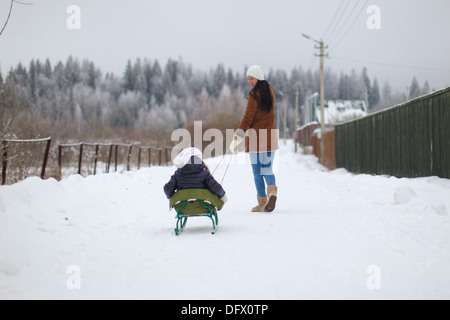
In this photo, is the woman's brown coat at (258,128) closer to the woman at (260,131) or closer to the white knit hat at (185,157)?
the woman at (260,131)

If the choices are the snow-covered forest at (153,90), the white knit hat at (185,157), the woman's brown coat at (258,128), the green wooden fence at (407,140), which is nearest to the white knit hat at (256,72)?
the woman's brown coat at (258,128)

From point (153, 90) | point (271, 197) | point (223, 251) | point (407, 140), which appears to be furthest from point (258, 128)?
point (153, 90)

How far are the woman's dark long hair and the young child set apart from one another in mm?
1932

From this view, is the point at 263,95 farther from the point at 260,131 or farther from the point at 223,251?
the point at 223,251

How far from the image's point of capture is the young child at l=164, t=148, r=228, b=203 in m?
5.14

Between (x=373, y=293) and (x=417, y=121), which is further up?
(x=417, y=121)

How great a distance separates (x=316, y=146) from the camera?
3066cm

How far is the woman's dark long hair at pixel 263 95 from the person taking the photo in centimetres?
668

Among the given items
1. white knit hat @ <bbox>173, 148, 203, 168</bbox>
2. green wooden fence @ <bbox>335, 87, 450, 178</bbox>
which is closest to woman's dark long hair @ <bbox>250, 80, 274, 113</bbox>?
white knit hat @ <bbox>173, 148, 203, 168</bbox>

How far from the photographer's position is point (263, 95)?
6676 mm
